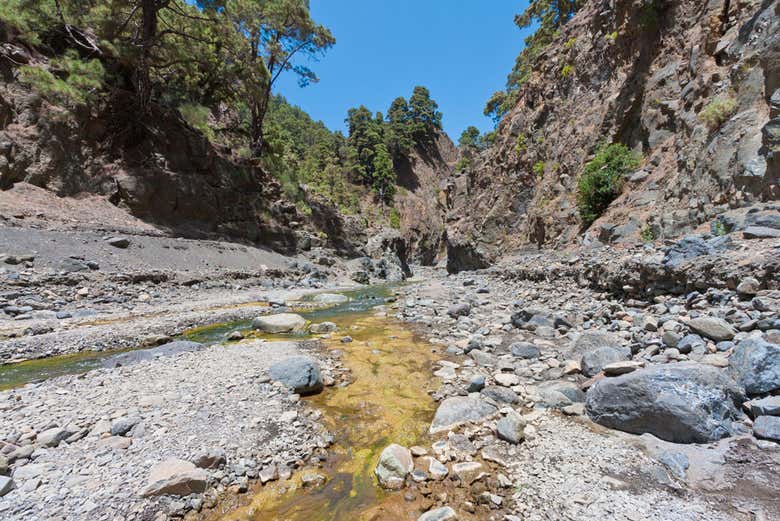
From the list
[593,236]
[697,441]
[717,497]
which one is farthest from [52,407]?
[593,236]

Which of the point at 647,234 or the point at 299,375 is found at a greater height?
the point at 647,234

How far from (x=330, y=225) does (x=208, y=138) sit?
1169cm

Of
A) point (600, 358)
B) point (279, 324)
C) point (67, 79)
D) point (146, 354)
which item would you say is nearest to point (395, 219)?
point (67, 79)

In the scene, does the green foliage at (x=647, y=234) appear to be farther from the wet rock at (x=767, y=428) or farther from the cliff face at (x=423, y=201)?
the cliff face at (x=423, y=201)

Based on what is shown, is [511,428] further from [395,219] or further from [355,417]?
[395,219]

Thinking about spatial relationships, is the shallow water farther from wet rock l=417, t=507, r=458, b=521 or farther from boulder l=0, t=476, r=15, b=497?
boulder l=0, t=476, r=15, b=497

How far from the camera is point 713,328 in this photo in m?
3.91

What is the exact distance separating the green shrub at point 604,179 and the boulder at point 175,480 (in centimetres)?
1368

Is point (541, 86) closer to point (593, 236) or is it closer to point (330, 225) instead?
point (593, 236)

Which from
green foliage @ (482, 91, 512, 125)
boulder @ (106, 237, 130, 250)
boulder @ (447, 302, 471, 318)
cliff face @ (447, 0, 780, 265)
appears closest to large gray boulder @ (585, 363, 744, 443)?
cliff face @ (447, 0, 780, 265)

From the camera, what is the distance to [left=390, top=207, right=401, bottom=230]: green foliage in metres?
51.2

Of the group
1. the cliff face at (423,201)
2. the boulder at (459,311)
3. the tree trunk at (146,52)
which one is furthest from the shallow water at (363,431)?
the cliff face at (423,201)

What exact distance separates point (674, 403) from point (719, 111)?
8.37 m

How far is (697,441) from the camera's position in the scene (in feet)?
8.79
